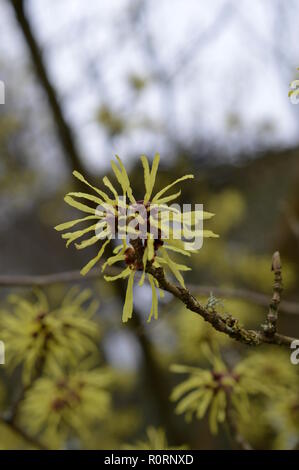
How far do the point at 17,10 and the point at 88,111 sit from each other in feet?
2.09

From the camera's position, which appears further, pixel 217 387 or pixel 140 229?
pixel 217 387

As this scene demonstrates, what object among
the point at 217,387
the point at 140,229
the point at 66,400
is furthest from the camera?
the point at 66,400

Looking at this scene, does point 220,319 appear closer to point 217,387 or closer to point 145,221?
point 145,221

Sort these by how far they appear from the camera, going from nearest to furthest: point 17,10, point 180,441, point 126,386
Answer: point 17,10 < point 180,441 < point 126,386

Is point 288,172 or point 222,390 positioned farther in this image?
point 288,172

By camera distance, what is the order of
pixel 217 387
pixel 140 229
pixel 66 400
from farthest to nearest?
pixel 66 400 → pixel 217 387 → pixel 140 229

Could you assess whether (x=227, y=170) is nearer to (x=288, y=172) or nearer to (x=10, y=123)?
(x=288, y=172)

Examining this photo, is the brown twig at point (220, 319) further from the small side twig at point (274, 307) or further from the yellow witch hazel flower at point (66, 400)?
the yellow witch hazel flower at point (66, 400)

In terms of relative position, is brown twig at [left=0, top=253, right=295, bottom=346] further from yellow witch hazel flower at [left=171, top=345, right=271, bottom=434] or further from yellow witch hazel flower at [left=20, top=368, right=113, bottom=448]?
yellow witch hazel flower at [left=20, top=368, right=113, bottom=448]

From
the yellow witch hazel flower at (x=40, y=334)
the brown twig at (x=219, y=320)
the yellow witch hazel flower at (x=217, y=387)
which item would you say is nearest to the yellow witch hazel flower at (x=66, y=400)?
the yellow witch hazel flower at (x=40, y=334)

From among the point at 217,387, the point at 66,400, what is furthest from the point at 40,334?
the point at 217,387

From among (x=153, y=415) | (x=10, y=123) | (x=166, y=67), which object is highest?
(x=166, y=67)

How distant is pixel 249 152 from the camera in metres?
2.29

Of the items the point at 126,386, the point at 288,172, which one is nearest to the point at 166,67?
the point at 288,172
